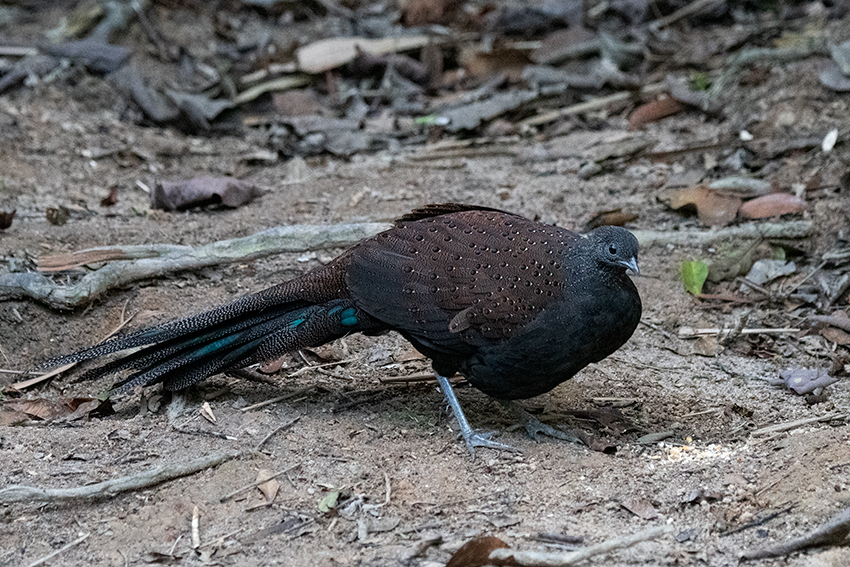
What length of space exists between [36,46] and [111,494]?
577cm

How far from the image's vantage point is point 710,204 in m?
5.61

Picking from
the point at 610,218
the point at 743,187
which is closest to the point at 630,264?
the point at 610,218

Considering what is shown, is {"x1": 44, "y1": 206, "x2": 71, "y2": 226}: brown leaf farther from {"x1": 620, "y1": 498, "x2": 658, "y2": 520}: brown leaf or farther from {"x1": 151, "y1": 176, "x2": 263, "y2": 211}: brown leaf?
{"x1": 620, "y1": 498, "x2": 658, "y2": 520}: brown leaf

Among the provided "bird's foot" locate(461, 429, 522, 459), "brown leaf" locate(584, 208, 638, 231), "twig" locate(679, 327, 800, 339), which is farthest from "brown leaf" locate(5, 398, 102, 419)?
"brown leaf" locate(584, 208, 638, 231)

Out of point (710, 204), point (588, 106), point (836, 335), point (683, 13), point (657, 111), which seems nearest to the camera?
point (836, 335)

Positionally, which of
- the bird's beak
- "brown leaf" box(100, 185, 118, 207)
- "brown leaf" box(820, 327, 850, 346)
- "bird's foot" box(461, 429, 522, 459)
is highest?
the bird's beak

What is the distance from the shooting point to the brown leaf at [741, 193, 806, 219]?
5355mm

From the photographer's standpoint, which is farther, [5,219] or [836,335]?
[5,219]

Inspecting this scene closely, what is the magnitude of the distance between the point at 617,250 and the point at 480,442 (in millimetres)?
1037

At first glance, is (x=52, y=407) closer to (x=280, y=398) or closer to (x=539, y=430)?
(x=280, y=398)

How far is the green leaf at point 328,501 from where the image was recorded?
10.4 ft

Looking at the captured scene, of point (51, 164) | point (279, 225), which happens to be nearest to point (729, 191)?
point (279, 225)

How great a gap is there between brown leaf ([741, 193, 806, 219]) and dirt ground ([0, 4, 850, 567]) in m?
0.13

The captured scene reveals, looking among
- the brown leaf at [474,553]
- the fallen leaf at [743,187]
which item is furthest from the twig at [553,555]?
the fallen leaf at [743,187]
